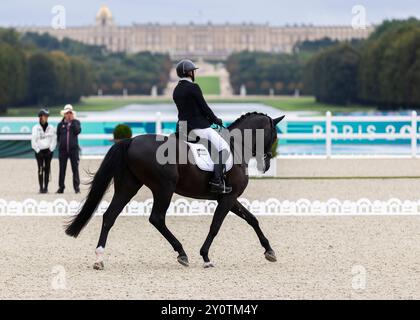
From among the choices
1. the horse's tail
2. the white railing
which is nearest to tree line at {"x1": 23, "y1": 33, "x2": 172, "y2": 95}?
the white railing

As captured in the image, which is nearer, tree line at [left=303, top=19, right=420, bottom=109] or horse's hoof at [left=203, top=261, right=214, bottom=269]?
horse's hoof at [left=203, top=261, right=214, bottom=269]

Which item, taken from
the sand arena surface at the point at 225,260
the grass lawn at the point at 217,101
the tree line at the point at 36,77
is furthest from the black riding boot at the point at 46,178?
the tree line at the point at 36,77

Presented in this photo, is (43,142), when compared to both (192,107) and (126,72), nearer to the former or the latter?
(192,107)

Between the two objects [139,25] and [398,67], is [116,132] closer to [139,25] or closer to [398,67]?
[398,67]

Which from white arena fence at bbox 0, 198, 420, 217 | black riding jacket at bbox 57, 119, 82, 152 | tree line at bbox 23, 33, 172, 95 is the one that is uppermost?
black riding jacket at bbox 57, 119, 82, 152

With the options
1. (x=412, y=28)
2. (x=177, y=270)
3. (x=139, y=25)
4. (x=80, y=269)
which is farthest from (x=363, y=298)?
(x=139, y=25)

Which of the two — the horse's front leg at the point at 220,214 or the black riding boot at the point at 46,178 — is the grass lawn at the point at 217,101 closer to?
the black riding boot at the point at 46,178

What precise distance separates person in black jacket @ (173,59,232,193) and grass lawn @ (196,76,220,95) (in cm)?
10563

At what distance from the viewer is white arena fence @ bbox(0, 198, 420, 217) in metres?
14.1

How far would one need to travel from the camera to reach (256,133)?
10.2m

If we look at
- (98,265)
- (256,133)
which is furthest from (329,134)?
(98,265)

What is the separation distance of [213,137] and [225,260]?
1.18 meters

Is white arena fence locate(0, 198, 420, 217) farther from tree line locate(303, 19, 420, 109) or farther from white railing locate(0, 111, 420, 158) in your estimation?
tree line locate(303, 19, 420, 109)
